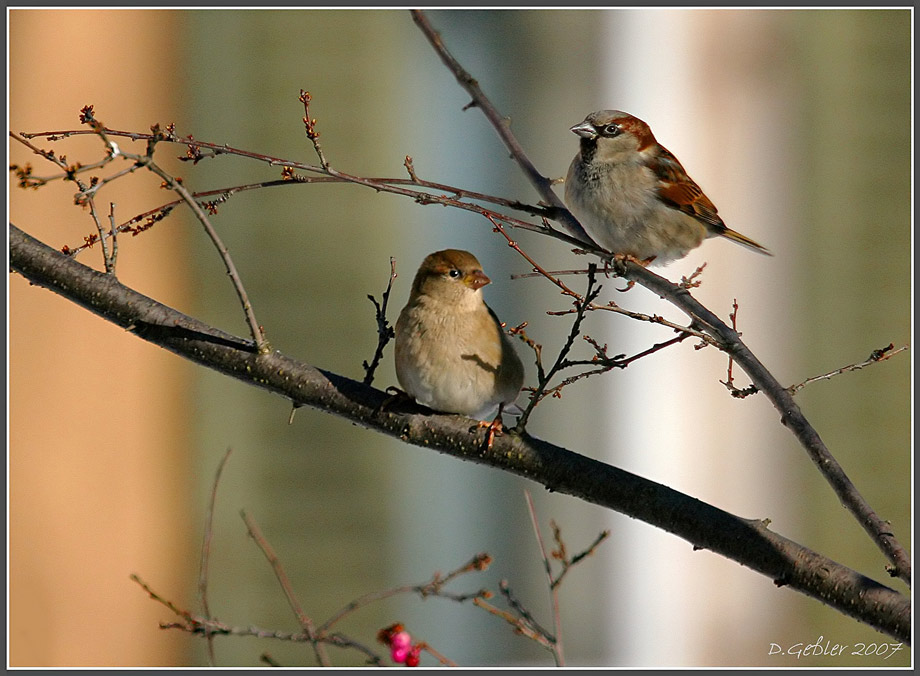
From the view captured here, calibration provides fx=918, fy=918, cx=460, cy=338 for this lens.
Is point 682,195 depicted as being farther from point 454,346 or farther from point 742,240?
point 454,346

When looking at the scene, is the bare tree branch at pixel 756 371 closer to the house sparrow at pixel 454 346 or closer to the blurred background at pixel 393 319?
the house sparrow at pixel 454 346

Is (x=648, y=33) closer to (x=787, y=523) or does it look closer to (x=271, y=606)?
(x=787, y=523)

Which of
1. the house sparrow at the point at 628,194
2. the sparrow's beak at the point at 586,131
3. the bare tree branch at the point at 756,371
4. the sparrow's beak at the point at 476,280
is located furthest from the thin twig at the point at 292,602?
the sparrow's beak at the point at 586,131

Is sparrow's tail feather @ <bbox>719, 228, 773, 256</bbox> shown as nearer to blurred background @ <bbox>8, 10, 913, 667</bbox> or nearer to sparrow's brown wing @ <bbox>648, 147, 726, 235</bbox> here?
sparrow's brown wing @ <bbox>648, 147, 726, 235</bbox>

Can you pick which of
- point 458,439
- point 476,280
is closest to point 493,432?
point 458,439

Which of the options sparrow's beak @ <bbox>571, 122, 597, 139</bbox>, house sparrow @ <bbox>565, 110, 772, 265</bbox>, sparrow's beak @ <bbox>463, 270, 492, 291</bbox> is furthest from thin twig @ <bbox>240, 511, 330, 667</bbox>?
sparrow's beak @ <bbox>571, 122, 597, 139</bbox>

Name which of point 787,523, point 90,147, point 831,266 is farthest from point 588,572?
point 90,147

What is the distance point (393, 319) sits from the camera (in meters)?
6.63

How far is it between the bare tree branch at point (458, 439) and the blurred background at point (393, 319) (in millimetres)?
3561

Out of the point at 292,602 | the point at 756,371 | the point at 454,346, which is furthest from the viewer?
the point at 454,346

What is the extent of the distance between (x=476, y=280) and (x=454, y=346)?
0.28 metres

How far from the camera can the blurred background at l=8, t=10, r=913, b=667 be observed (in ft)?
19.7

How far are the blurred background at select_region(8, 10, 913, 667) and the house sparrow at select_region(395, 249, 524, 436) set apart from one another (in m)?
2.92

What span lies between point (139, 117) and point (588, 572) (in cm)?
464
